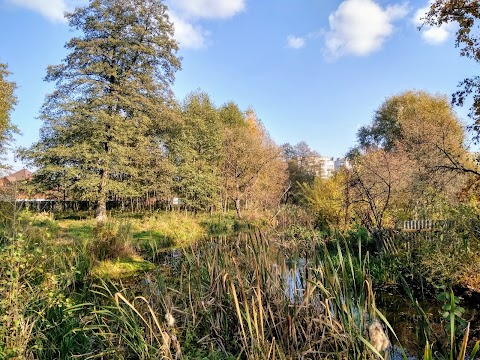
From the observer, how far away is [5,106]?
17.6 m

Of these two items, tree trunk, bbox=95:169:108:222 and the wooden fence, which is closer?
the wooden fence

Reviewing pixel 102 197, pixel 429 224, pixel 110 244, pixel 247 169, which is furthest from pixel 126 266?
pixel 247 169

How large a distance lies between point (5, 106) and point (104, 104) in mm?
5023

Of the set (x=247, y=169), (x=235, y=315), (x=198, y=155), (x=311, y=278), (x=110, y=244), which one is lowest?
(x=110, y=244)

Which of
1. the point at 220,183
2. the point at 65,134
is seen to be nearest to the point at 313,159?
the point at 220,183

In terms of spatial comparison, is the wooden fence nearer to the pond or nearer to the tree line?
the pond

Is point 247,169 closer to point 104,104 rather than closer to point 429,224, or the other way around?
point 104,104

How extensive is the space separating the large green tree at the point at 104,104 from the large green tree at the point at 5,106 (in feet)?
6.22

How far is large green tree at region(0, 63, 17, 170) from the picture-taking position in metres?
17.4

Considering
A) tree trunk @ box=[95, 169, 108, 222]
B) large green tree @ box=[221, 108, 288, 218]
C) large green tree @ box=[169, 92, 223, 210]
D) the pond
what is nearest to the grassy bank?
the pond

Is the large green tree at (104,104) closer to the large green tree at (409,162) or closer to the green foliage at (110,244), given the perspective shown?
the green foliage at (110,244)

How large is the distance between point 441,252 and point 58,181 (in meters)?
16.6

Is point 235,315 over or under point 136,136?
under

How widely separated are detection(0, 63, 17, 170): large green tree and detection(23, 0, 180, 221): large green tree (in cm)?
189
